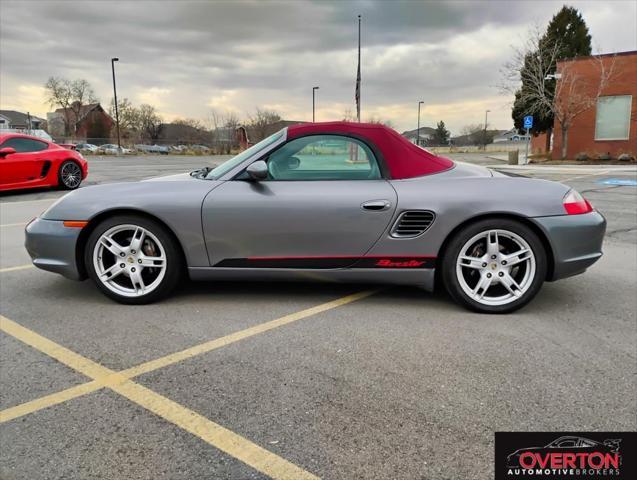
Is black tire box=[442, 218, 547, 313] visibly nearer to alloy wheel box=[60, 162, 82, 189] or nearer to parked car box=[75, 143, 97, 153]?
alloy wheel box=[60, 162, 82, 189]

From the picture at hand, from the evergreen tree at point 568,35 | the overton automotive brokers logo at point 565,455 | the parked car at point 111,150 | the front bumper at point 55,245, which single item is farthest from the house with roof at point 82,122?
the overton automotive brokers logo at point 565,455

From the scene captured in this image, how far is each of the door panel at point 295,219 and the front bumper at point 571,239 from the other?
1.09 m

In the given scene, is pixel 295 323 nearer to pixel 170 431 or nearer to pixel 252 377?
pixel 252 377

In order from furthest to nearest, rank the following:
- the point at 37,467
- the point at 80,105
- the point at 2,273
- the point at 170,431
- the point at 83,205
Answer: the point at 80,105 → the point at 2,273 → the point at 83,205 → the point at 170,431 → the point at 37,467

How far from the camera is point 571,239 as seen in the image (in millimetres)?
3486

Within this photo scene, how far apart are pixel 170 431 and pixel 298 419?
55 cm

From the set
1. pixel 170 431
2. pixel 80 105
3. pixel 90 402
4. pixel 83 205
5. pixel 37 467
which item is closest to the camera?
pixel 37 467

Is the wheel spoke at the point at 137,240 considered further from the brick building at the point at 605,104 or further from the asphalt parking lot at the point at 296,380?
the brick building at the point at 605,104

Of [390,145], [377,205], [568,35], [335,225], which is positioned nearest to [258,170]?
[335,225]

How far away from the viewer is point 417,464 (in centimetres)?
196

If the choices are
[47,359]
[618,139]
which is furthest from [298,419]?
[618,139]

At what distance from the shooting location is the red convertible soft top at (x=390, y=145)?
3.62 metres

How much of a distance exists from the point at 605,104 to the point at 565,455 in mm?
29780

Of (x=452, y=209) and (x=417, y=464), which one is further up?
(x=452, y=209)
